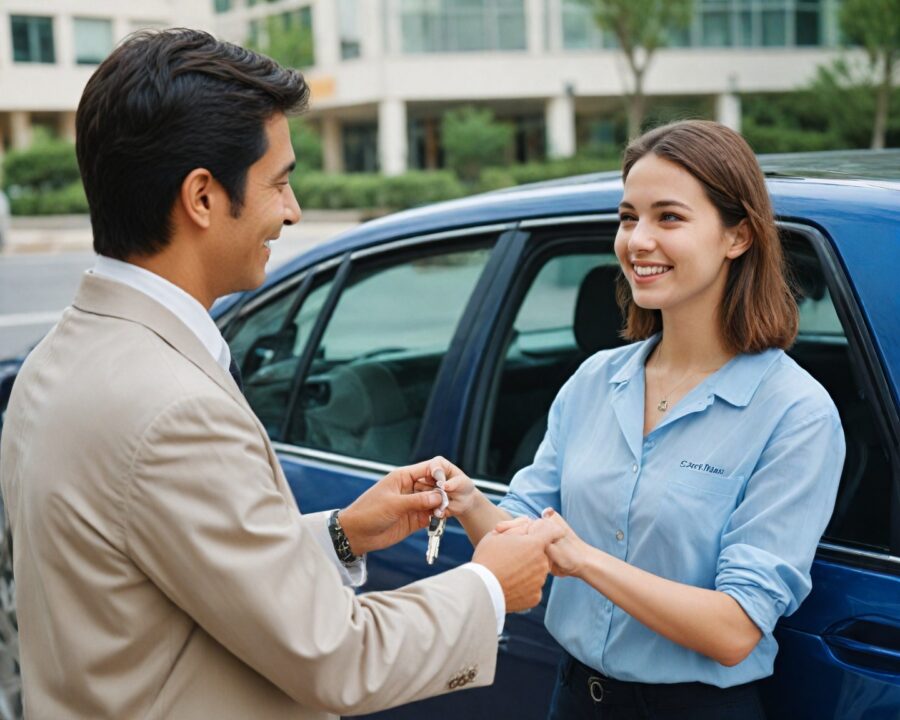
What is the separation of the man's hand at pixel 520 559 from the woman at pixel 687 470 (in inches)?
1.4

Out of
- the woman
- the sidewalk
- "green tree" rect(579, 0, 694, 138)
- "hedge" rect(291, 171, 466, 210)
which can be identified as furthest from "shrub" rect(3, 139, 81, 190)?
the woman

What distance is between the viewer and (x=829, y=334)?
11.7ft

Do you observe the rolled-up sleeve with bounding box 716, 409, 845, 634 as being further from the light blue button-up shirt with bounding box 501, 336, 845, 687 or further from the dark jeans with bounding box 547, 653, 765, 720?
the dark jeans with bounding box 547, 653, 765, 720

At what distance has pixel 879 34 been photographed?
107 ft

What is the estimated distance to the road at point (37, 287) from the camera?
1194 cm

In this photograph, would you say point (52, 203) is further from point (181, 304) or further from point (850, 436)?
point (181, 304)

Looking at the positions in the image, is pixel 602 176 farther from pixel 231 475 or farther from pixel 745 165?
pixel 231 475

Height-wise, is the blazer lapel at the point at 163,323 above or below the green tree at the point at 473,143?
above

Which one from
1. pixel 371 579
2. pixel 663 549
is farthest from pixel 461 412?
pixel 663 549

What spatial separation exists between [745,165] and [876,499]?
67 cm

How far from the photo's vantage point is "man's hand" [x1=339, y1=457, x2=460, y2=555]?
213 cm

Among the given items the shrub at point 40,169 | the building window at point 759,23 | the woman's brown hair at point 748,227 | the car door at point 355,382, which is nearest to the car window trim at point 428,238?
the car door at point 355,382

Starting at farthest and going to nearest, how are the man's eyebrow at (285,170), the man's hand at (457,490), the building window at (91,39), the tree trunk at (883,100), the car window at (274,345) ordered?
the building window at (91,39)
the tree trunk at (883,100)
the car window at (274,345)
the man's hand at (457,490)
the man's eyebrow at (285,170)

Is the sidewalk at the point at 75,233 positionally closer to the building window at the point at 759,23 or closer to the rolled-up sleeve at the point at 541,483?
the rolled-up sleeve at the point at 541,483
